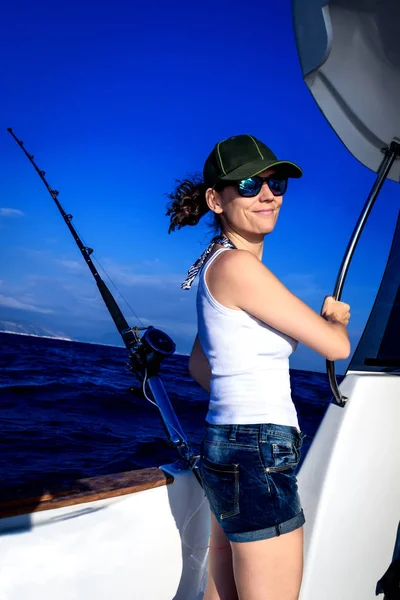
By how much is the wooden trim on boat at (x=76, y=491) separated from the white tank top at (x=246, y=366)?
2.03 ft

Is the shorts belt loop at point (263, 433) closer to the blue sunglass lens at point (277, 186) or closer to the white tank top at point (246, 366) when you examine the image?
the white tank top at point (246, 366)

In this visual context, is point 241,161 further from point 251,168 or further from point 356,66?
point 356,66

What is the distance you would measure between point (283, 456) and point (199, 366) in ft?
1.65

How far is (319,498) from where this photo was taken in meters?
1.64

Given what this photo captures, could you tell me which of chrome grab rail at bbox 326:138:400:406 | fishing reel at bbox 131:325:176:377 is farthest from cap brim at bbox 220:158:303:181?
fishing reel at bbox 131:325:176:377

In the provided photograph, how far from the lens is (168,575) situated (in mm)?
1810

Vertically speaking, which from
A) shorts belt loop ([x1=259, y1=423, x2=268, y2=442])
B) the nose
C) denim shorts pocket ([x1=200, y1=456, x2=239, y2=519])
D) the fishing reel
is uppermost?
the nose

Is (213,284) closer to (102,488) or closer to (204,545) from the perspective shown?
(102,488)

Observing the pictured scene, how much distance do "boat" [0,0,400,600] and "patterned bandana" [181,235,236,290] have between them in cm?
38

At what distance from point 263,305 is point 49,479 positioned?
167 inches

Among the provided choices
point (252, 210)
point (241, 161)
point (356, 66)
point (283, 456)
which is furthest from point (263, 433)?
point (356, 66)

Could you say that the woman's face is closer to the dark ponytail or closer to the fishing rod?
the dark ponytail

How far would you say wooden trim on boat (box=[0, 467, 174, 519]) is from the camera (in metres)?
1.49

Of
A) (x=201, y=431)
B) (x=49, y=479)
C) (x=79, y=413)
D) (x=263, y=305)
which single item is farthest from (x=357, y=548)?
(x=79, y=413)
